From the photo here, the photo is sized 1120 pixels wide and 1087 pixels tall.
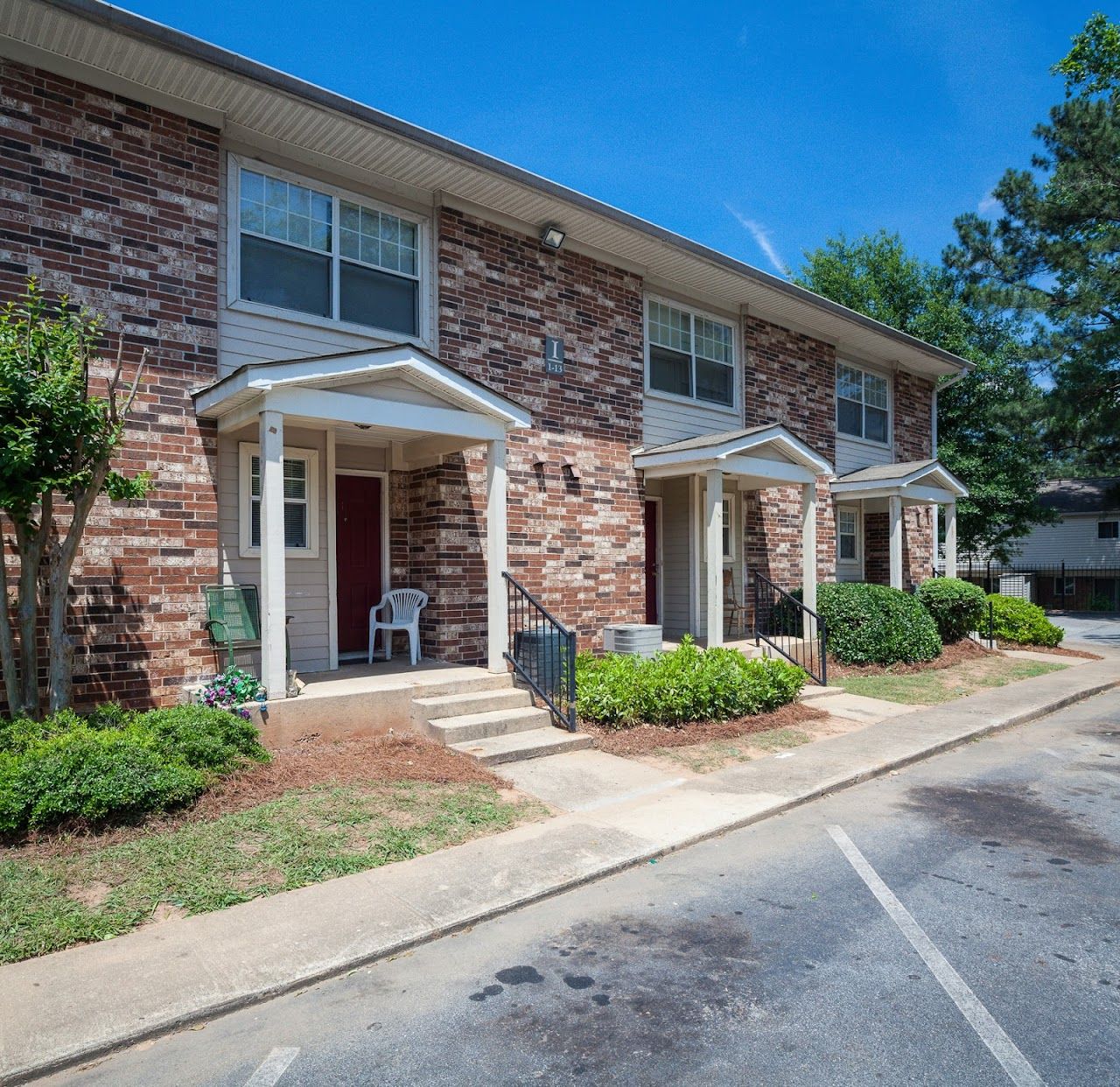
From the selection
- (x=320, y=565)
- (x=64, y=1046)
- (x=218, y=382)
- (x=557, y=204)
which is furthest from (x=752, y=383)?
(x=64, y=1046)

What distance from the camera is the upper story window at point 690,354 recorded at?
12.3 meters

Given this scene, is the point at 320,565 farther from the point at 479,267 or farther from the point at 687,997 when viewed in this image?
the point at 687,997

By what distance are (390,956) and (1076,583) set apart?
36.1 metres

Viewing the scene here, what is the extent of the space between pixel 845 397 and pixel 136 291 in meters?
12.7

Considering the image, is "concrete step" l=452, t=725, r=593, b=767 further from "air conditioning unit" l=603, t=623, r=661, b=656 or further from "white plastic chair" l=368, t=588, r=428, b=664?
"air conditioning unit" l=603, t=623, r=661, b=656

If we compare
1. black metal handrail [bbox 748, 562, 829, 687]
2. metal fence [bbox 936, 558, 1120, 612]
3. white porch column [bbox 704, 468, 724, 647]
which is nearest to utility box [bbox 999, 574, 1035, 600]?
metal fence [bbox 936, 558, 1120, 612]

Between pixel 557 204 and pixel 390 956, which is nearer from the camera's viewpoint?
pixel 390 956

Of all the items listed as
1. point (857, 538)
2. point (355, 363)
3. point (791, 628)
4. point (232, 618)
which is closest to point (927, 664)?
point (791, 628)

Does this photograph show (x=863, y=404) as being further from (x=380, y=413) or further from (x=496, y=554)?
(x=380, y=413)

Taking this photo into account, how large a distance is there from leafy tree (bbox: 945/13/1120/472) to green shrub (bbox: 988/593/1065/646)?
6.95 meters

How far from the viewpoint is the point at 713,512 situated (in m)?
10.9

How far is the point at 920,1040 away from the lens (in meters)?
3.12

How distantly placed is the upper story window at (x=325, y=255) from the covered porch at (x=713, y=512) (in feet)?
13.5

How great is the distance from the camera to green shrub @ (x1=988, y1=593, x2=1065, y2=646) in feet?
54.3
